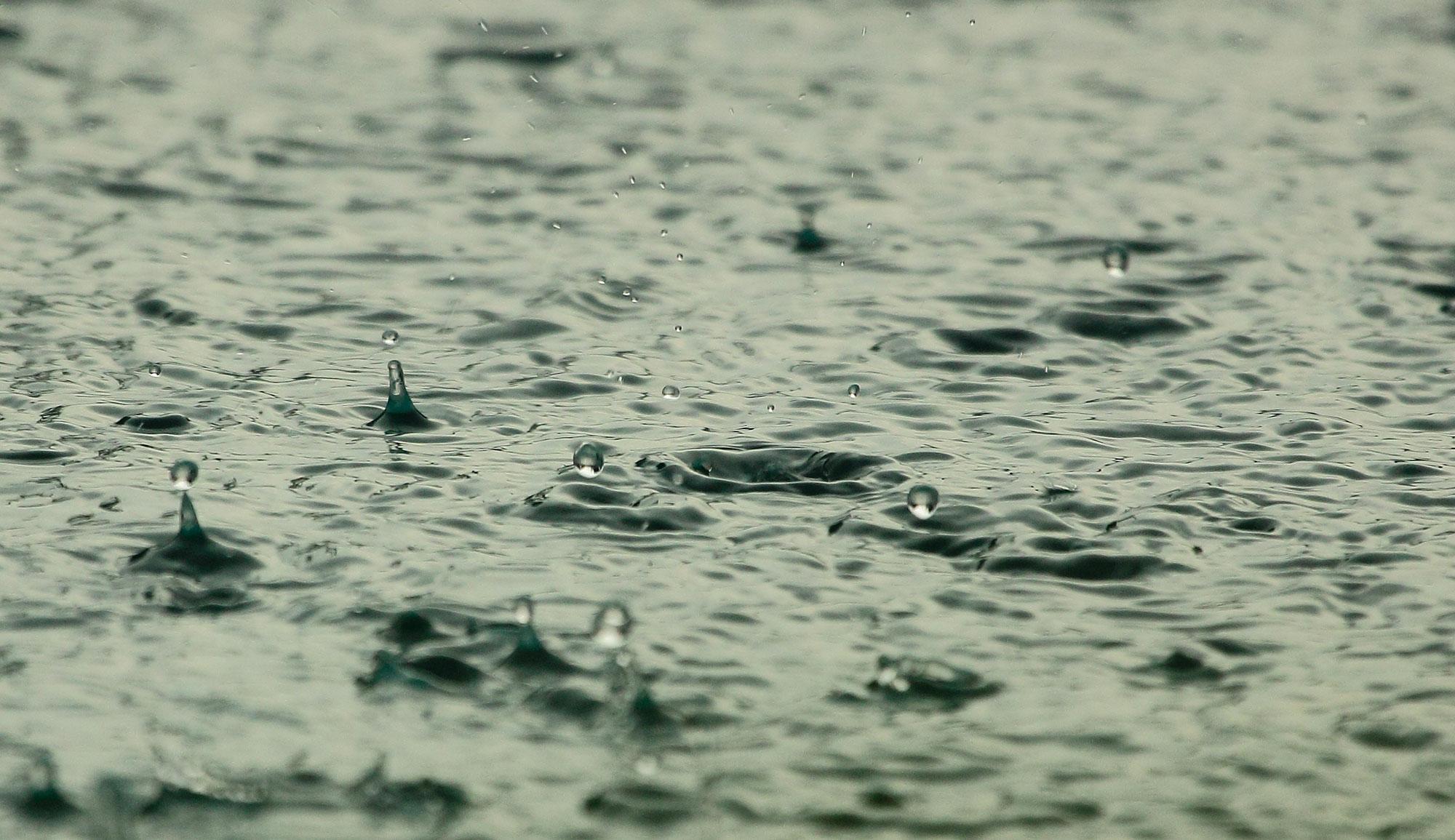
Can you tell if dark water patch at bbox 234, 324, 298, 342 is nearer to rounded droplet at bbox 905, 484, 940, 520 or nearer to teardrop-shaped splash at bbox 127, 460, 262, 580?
teardrop-shaped splash at bbox 127, 460, 262, 580

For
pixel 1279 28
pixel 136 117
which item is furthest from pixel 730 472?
pixel 1279 28

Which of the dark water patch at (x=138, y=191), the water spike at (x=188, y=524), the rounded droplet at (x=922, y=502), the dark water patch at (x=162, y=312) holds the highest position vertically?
the dark water patch at (x=138, y=191)

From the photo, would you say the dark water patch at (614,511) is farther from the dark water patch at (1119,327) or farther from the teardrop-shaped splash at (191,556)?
the dark water patch at (1119,327)

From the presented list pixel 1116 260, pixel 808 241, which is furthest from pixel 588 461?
pixel 1116 260

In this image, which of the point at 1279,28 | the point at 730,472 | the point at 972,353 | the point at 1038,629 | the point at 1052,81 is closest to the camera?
the point at 1038,629

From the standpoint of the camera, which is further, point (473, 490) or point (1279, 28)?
point (1279, 28)

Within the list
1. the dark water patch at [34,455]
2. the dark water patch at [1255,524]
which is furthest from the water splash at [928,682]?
the dark water patch at [34,455]

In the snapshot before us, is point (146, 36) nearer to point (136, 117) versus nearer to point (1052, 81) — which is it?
point (136, 117)

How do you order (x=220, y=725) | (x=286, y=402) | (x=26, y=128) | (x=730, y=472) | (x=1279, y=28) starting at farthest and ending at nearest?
(x=1279, y=28) → (x=26, y=128) → (x=286, y=402) → (x=730, y=472) → (x=220, y=725)
